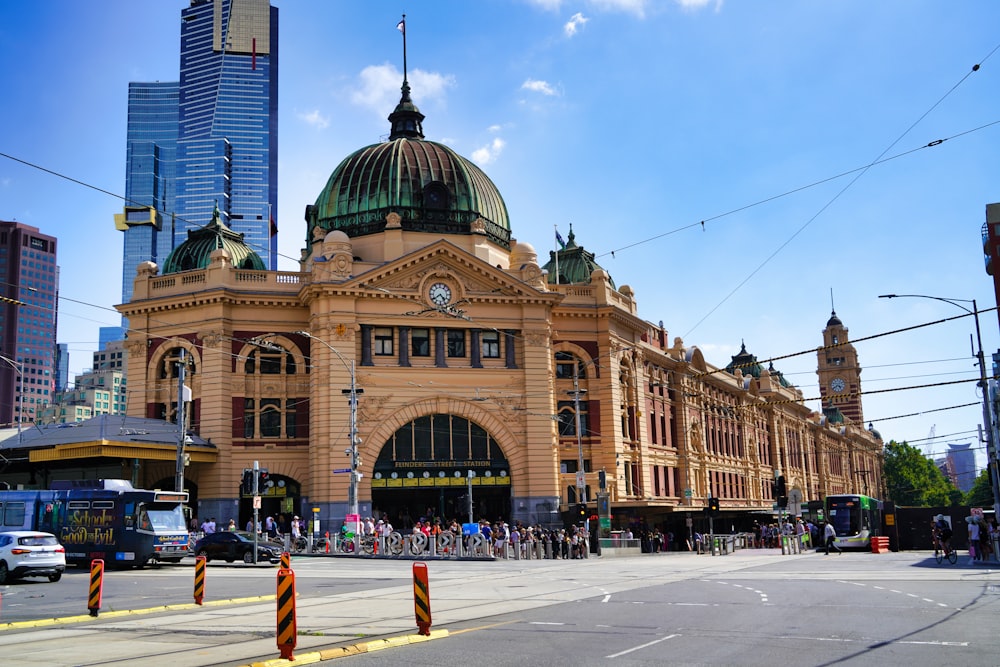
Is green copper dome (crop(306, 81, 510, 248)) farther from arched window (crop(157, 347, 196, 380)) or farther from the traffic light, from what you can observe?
the traffic light

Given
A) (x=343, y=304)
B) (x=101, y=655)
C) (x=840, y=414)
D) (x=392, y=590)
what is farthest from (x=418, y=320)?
(x=840, y=414)

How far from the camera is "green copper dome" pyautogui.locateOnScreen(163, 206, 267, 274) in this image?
Answer: 60.8 metres

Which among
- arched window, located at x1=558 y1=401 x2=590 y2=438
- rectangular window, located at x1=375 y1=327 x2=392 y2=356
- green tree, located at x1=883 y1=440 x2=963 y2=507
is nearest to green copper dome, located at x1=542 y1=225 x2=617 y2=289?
arched window, located at x1=558 y1=401 x2=590 y2=438

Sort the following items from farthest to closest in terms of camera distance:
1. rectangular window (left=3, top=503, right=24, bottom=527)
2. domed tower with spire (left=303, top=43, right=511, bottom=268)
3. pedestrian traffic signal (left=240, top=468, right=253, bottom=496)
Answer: domed tower with spire (left=303, top=43, right=511, bottom=268), pedestrian traffic signal (left=240, top=468, right=253, bottom=496), rectangular window (left=3, top=503, right=24, bottom=527)

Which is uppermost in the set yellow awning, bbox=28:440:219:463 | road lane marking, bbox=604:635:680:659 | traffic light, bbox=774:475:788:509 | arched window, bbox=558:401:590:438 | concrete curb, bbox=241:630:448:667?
arched window, bbox=558:401:590:438

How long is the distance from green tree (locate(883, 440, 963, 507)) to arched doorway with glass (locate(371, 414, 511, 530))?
105610mm

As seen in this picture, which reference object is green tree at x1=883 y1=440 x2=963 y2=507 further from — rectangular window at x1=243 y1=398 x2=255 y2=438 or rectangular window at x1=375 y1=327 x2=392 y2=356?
rectangular window at x1=243 y1=398 x2=255 y2=438

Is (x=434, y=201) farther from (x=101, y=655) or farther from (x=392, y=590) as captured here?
(x=101, y=655)

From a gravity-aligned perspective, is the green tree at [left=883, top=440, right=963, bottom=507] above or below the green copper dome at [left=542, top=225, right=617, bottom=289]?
below

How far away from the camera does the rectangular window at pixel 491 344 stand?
57.2 metres

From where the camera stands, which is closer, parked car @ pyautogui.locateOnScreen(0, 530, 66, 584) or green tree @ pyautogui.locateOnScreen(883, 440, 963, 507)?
parked car @ pyautogui.locateOnScreen(0, 530, 66, 584)

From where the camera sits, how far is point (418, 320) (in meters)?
55.5

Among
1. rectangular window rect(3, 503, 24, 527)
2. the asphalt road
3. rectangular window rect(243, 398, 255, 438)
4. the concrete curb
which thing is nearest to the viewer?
the concrete curb

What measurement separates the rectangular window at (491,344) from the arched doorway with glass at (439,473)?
422cm
